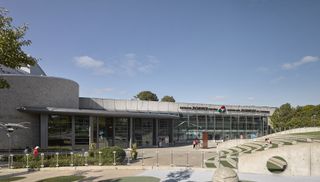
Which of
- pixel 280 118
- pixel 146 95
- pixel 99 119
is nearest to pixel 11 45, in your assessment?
pixel 99 119

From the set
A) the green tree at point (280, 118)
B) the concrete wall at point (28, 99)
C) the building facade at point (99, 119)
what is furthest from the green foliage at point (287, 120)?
the concrete wall at point (28, 99)

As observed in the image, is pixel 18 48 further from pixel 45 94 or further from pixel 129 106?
pixel 129 106

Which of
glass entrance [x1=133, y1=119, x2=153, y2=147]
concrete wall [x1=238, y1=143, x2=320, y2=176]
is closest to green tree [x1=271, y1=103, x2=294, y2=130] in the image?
glass entrance [x1=133, y1=119, x2=153, y2=147]

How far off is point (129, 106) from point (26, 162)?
113 feet

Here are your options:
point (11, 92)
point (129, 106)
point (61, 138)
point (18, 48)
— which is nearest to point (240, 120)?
point (129, 106)

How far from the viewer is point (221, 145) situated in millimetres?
41531

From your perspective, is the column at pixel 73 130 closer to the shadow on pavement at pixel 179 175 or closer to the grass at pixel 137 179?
the shadow on pavement at pixel 179 175

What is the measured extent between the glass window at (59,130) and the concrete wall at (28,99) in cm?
147

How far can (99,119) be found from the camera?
48031 millimetres

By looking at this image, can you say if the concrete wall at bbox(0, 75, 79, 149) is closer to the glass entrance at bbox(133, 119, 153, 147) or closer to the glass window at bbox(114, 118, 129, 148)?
the glass window at bbox(114, 118, 129, 148)

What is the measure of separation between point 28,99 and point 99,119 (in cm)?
1120

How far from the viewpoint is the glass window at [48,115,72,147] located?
41969mm

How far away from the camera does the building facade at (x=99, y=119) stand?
130ft

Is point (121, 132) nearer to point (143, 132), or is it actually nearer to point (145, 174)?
point (143, 132)
